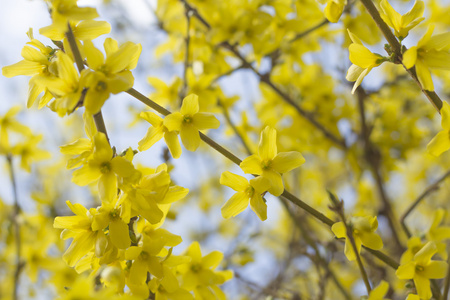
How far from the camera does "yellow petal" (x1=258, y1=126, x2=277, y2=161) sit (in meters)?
1.37

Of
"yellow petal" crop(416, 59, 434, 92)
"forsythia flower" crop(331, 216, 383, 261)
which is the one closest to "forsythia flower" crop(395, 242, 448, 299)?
"forsythia flower" crop(331, 216, 383, 261)

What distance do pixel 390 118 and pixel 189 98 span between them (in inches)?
88.9

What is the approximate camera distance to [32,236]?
317 cm

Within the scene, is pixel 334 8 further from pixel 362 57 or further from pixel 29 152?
pixel 29 152

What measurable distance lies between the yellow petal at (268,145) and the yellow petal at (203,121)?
0.17 m

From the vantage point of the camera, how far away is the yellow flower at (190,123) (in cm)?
135

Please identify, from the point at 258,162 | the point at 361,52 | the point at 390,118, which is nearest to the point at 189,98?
the point at 258,162

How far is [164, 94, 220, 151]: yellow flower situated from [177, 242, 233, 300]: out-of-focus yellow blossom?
46 centimetres

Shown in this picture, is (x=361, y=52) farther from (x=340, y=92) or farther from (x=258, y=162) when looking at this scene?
(x=340, y=92)

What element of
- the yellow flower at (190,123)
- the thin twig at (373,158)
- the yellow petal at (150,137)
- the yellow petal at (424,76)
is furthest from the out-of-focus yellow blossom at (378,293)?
the thin twig at (373,158)

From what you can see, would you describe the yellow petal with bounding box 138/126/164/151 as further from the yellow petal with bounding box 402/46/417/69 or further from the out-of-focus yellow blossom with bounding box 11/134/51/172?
the out-of-focus yellow blossom with bounding box 11/134/51/172

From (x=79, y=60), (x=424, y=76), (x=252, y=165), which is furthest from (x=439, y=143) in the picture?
(x=79, y=60)

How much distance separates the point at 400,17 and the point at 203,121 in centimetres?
72

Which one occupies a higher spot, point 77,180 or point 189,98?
point 189,98
